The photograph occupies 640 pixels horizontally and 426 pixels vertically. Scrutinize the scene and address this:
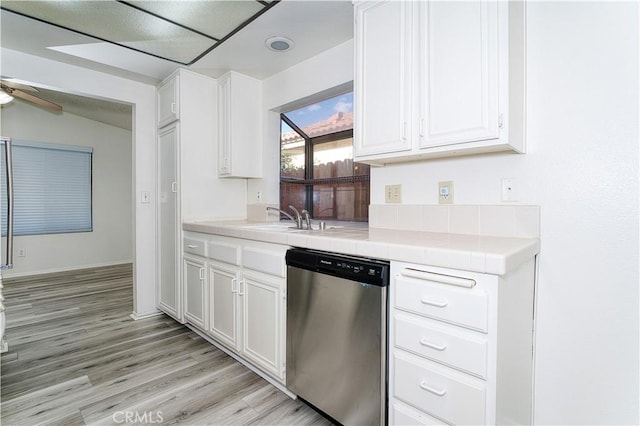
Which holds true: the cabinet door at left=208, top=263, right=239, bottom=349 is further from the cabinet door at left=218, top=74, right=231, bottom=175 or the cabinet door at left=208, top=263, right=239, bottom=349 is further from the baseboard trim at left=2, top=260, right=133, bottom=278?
the baseboard trim at left=2, top=260, right=133, bottom=278

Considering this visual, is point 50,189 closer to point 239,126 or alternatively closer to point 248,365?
point 239,126

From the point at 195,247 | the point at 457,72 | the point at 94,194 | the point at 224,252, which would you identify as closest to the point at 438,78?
the point at 457,72

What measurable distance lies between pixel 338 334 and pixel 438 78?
4.11 feet

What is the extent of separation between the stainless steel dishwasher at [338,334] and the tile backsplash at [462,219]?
1.95 ft

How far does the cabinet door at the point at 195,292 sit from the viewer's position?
244 centimetres

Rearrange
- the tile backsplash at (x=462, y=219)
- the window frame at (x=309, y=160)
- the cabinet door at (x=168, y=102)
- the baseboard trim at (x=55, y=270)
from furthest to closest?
the baseboard trim at (x=55, y=270)
the cabinet door at (x=168, y=102)
the window frame at (x=309, y=160)
the tile backsplash at (x=462, y=219)

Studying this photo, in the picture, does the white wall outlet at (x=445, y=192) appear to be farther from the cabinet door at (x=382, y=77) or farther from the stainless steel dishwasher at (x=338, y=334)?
the stainless steel dishwasher at (x=338, y=334)

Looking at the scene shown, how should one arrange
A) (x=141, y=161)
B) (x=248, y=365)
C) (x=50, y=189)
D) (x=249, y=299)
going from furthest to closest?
1. (x=50, y=189)
2. (x=141, y=161)
3. (x=248, y=365)
4. (x=249, y=299)

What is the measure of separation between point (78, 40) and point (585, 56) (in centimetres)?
299

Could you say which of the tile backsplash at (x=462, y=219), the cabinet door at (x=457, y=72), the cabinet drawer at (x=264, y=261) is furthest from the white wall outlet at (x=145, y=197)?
the cabinet door at (x=457, y=72)

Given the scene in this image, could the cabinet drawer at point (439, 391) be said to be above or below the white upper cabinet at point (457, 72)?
below

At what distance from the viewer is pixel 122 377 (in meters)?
1.98

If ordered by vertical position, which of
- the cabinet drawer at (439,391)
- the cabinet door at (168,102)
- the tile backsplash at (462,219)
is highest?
the cabinet door at (168,102)

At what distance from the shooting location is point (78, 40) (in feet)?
7.33
